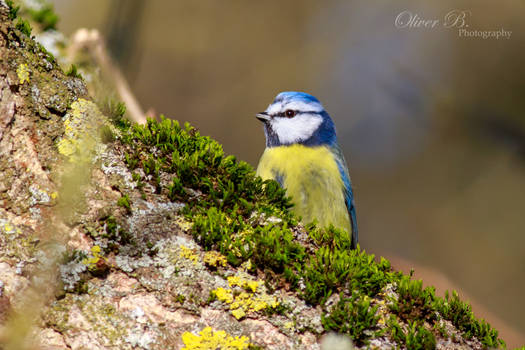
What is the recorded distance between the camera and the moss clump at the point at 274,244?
→ 1.56 m

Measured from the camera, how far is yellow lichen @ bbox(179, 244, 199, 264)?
5.26 ft

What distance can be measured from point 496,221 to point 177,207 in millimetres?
7560

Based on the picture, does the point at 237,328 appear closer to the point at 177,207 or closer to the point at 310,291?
the point at 310,291

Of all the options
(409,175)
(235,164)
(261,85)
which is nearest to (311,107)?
(235,164)

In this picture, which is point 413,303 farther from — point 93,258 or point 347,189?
point 347,189

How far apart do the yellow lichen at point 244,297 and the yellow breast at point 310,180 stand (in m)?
1.80

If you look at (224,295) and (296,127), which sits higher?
(296,127)

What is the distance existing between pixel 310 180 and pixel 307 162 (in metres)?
0.17

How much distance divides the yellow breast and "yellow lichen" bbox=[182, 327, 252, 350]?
6.41 feet

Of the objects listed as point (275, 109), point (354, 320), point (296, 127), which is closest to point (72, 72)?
point (354, 320)

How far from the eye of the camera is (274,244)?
170 centimetres

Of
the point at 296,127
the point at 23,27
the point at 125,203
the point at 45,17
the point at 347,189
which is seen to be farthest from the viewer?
the point at 296,127

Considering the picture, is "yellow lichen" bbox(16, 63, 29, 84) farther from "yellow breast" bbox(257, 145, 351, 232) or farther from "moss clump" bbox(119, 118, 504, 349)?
"yellow breast" bbox(257, 145, 351, 232)

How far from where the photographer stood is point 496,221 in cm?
788
